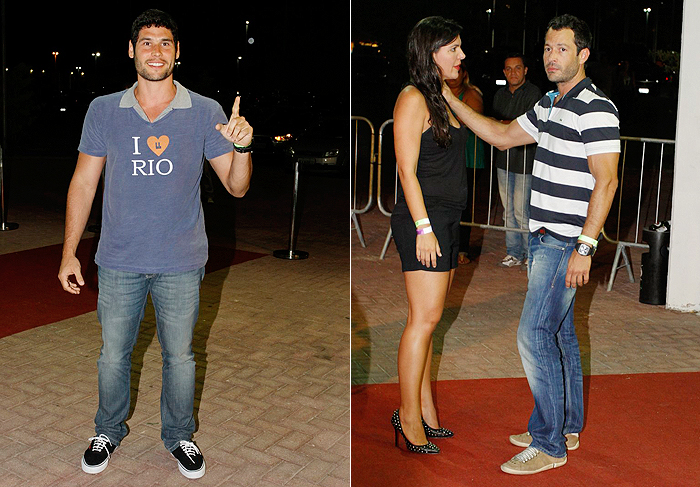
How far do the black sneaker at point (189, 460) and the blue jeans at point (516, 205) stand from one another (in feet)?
18.0

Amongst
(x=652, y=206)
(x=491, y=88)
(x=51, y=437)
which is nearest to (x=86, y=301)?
(x=51, y=437)

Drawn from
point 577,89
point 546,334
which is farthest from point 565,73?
point 546,334

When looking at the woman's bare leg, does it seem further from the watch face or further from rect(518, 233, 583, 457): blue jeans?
the watch face

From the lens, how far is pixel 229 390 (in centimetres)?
533

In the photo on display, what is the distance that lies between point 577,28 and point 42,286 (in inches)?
232

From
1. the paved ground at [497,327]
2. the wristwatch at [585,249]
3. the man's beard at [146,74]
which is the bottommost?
the paved ground at [497,327]

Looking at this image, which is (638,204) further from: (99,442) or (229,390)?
(99,442)

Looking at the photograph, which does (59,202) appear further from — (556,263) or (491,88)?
(491,88)

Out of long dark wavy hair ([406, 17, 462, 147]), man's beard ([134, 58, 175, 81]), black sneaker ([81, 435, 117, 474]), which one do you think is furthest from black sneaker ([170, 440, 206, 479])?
long dark wavy hair ([406, 17, 462, 147])

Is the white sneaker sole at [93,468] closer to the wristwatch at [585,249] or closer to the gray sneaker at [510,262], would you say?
the wristwatch at [585,249]

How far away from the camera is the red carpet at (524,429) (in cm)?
405

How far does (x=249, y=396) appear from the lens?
523 centimetres

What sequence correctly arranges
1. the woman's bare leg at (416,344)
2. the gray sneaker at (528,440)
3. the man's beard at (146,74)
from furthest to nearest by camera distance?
1. the gray sneaker at (528,440)
2. the woman's bare leg at (416,344)
3. the man's beard at (146,74)

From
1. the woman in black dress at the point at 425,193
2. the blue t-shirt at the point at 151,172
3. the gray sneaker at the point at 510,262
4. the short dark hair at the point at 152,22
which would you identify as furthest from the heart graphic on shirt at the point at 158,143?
the gray sneaker at the point at 510,262
